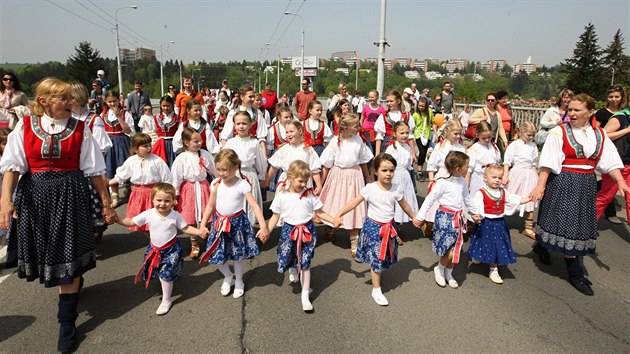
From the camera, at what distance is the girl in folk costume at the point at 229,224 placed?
398 centimetres

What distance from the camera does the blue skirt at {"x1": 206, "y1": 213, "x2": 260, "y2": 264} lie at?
397cm

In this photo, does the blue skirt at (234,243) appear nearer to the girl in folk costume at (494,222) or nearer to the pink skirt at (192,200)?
the pink skirt at (192,200)

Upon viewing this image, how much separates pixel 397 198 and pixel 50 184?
3038 millimetres

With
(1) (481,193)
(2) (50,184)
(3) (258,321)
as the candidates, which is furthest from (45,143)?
(1) (481,193)

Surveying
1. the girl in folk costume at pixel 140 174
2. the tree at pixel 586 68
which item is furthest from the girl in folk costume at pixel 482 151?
the tree at pixel 586 68

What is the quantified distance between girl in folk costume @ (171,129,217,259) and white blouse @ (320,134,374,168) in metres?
1.58

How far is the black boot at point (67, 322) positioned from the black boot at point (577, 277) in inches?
190

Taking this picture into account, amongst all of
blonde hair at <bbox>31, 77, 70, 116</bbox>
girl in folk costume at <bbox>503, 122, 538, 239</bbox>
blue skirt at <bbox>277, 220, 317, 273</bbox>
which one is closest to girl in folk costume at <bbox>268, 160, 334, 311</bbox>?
blue skirt at <bbox>277, 220, 317, 273</bbox>

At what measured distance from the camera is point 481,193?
452cm

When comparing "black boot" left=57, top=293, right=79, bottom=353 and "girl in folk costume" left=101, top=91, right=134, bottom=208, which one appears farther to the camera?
"girl in folk costume" left=101, top=91, right=134, bottom=208

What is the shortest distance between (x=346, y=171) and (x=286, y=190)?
5.17 ft

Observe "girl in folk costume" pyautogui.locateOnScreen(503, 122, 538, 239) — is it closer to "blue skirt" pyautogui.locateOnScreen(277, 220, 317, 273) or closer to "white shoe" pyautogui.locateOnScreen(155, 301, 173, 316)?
"blue skirt" pyautogui.locateOnScreen(277, 220, 317, 273)

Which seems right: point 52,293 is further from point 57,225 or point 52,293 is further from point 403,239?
point 403,239

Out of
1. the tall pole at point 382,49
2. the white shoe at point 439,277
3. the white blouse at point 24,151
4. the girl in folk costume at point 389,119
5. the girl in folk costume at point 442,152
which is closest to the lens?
the white blouse at point 24,151
